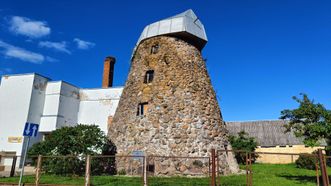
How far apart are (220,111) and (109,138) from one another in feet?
25.8

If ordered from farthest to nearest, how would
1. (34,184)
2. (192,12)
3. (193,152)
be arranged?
1. (192,12)
2. (193,152)
3. (34,184)

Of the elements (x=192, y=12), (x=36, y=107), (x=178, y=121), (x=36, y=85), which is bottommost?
(x=178, y=121)

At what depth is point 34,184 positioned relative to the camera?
12.2 meters

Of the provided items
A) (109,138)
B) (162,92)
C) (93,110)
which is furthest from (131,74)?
(93,110)

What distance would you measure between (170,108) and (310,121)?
315 inches

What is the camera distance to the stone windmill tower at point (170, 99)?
1736cm

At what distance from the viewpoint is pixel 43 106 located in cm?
2602

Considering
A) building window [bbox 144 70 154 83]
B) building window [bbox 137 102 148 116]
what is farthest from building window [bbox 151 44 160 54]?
building window [bbox 137 102 148 116]

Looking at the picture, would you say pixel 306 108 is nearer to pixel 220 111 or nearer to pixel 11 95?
pixel 220 111

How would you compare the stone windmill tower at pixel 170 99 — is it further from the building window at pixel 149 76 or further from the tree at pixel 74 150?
the tree at pixel 74 150

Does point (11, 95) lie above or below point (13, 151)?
above

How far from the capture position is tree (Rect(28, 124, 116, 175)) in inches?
630

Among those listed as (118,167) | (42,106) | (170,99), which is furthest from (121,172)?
(42,106)

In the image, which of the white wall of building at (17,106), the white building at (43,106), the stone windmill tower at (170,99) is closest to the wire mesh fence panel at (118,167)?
the stone windmill tower at (170,99)
